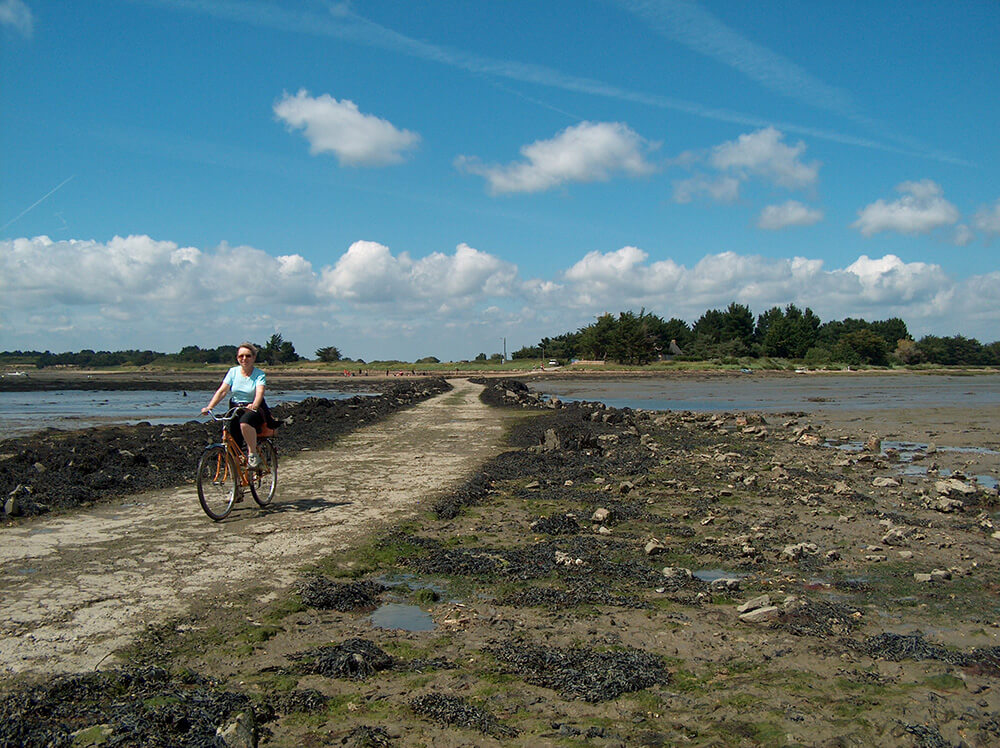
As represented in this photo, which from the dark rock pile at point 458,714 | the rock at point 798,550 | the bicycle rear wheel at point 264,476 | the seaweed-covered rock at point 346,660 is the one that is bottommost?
the rock at point 798,550

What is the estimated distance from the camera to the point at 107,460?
12.1 m

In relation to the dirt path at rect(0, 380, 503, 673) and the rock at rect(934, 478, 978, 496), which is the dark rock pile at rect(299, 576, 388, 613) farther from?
the rock at rect(934, 478, 978, 496)

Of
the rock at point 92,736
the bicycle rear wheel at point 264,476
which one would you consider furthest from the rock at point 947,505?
the rock at point 92,736

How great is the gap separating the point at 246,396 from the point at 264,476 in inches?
46.6

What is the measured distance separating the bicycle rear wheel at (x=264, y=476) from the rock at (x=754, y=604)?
231 inches

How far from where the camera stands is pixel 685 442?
1786 cm

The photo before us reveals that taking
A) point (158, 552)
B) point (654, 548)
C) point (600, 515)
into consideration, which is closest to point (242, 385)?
point (158, 552)

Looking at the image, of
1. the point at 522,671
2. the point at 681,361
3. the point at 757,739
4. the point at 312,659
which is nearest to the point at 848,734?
the point at 757,739

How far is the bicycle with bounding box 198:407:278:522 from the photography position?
26.4 feet

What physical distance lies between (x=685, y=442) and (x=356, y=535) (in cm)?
1206

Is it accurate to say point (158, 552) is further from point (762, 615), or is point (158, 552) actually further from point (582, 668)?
point (762, 615)

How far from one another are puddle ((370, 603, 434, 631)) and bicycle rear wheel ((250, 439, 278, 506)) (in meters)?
3.80

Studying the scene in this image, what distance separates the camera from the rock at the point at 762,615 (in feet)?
16.8

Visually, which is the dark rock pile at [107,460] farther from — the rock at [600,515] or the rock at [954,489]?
the rock at [954,489]
